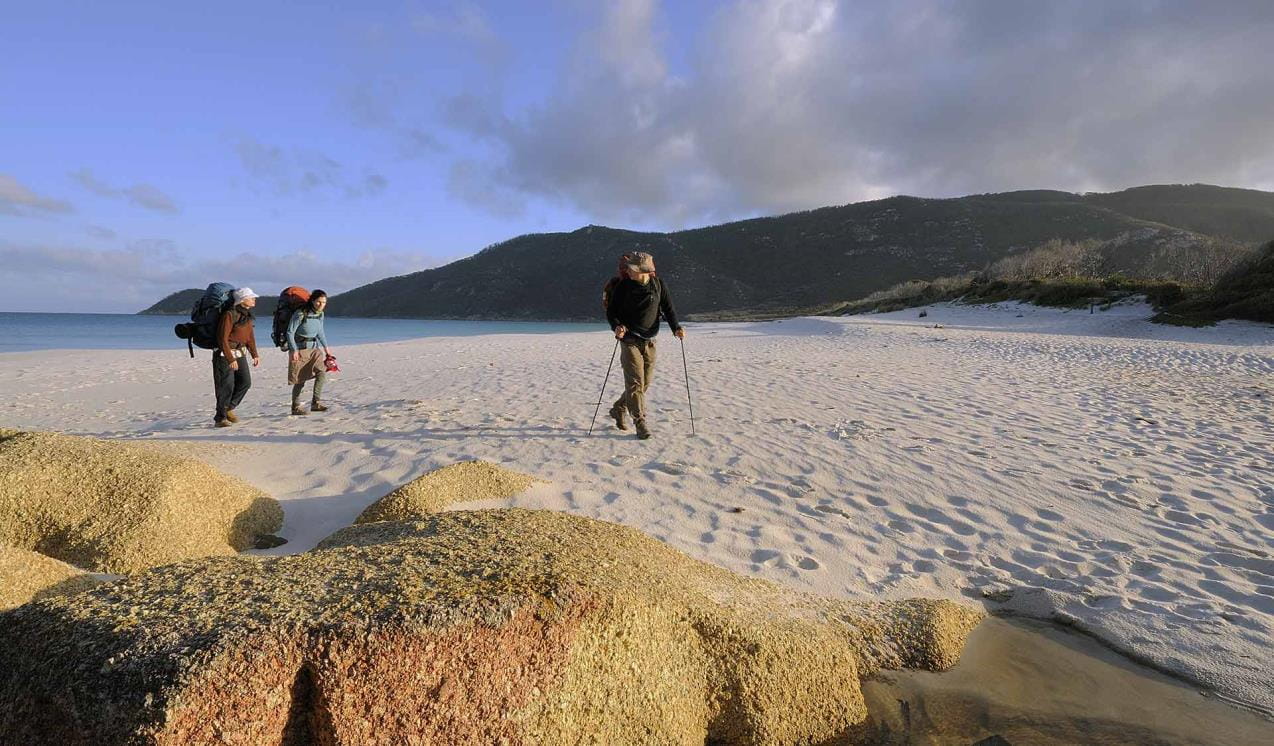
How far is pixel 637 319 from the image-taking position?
6695mm

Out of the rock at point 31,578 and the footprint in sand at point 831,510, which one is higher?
the rock at point 31,578

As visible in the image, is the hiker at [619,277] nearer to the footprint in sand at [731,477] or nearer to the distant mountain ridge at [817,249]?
the footprint in sand at [731,477]

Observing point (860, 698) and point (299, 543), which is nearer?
point (860, 698)

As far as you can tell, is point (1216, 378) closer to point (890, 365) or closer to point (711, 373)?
point (890, 365)

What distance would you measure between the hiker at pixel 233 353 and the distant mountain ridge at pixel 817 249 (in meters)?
62.4

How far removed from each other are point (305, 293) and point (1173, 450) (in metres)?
9.99

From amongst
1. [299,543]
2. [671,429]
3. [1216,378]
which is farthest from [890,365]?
[299,543]

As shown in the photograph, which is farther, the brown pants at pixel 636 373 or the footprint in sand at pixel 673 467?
the brown pants at pixel 636 373

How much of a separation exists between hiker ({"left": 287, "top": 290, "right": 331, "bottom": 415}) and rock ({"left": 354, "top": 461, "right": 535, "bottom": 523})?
4550 millimetres

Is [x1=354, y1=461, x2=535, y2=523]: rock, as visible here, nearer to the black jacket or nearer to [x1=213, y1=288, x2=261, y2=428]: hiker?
the black jacket

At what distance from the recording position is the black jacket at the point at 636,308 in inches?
263

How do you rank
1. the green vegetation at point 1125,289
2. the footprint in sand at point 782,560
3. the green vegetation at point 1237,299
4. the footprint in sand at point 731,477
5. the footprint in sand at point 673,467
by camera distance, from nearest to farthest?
the footprint in sand at point 782,560
the footprint in sand at point 731,477
the footprint in sand at point 673,467
the green vegetation at point 1237,299
the green vegetation at point 1125,289

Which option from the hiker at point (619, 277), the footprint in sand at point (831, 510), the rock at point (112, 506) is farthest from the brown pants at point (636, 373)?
the rock at point (112, 506)

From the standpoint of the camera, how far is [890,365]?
1327 centimetres
